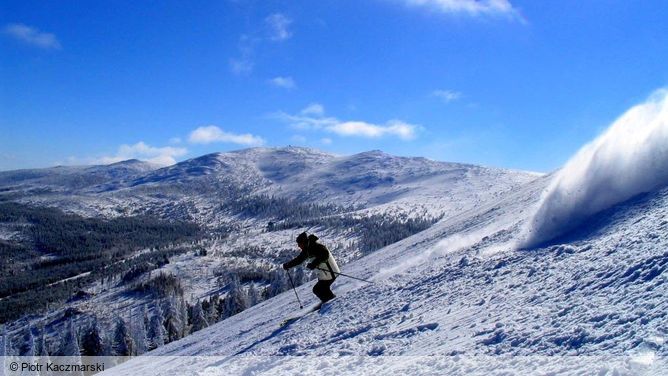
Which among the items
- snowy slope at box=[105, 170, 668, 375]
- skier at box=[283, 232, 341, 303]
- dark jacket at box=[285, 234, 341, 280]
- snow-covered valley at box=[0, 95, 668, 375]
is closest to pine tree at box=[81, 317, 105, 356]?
snow-covered valley at box=[0, 95, 668, 375]

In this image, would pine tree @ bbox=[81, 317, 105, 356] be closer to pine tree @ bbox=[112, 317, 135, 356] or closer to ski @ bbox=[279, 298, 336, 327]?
pine tree @ bbox=[112, 317, 135, 356]

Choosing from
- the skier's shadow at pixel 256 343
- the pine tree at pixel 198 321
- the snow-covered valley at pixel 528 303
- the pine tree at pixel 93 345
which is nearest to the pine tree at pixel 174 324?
the pine tree at pixel 198 321

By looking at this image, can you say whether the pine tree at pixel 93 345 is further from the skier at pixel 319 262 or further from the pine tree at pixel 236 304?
the skier at pixel 319 262

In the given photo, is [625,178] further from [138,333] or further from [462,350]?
[138,333]

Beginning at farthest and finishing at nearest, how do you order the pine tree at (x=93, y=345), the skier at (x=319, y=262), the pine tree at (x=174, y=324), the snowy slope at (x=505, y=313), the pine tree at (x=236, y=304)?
the pine tree at (x=236, y=304)
the pine tree at (x=174, y=324)
the pine tree at (x=93, y=345)
the skier at (x=319, y=262)
the snowy slope at (x=505, y=313)

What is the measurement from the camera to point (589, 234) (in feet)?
36.1

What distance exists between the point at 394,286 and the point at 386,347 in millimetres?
5531

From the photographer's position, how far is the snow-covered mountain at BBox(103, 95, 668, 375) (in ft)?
20.7

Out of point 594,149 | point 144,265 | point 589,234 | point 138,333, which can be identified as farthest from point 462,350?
point 144,265

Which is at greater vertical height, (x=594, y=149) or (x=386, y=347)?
(x=594, y=149)

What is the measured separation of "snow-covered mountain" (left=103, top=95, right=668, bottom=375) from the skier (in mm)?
913

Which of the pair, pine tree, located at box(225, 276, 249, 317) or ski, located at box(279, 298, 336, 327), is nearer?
ski, located at box(279, 298, 336, 327)

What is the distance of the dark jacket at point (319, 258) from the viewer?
15.0m

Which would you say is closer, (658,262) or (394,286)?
(658,262)
